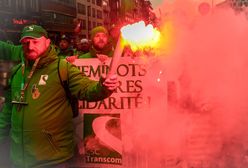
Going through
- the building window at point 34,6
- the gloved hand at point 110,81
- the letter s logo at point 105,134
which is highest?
the building window at point 34,6

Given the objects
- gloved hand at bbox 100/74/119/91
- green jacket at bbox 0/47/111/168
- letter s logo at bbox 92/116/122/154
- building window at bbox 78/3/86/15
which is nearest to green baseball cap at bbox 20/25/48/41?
green jacket at bbox 0/47/111/168

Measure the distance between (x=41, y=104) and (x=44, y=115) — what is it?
0.09m

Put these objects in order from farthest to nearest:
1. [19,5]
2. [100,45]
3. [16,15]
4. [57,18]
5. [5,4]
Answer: [57,18] → [19,5] → [16,15] → [5,4] → [100,45]

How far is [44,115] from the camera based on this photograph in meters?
3.53

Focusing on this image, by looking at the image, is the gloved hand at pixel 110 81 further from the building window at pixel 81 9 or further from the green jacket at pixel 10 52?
the building window at pixel 81 9

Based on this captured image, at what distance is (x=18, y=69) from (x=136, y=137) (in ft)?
5.05

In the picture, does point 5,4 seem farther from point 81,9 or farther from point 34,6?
point 81,9

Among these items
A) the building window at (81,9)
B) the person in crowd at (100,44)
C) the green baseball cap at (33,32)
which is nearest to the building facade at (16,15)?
the building window at (81,9)

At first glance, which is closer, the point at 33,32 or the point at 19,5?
the point at 33,32

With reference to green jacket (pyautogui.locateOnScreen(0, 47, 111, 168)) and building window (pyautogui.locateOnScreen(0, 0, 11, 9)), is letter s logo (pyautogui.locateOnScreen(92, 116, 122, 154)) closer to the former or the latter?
green jacket (pyautogui.locateOnScreen(0, 47, 111, 168))

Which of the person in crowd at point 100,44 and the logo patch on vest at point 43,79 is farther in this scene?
the person in crowd at point 100,44

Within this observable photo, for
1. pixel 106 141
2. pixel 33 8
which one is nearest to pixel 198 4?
pixel 106 141

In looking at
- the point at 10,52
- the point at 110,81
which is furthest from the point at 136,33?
the point at 10,52

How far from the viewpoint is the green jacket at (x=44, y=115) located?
3521 mm
